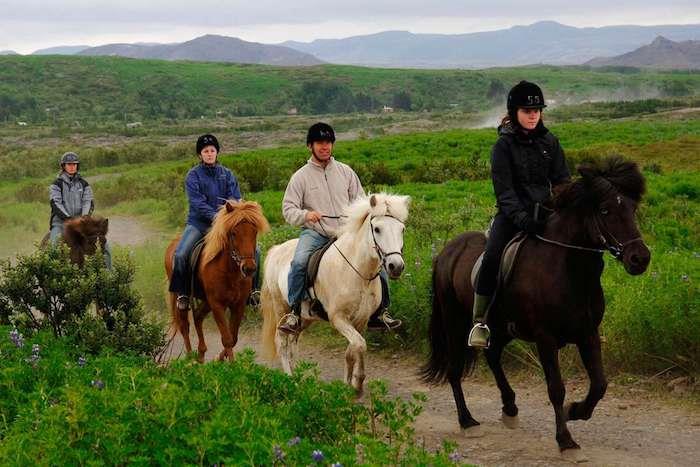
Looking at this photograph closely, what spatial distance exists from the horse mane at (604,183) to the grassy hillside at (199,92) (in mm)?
119432

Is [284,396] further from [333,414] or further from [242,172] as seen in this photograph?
[242,172]

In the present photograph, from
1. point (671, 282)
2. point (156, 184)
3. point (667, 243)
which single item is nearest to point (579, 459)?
point (671, 282)

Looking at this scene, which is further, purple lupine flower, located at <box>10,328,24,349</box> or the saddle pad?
purple lupine flower, located at <box>10,328,24,349</box>

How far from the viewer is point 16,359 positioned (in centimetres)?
662

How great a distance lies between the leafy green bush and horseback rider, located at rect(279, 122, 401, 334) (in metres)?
2.68

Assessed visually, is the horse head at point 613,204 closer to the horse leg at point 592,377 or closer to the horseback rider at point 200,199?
the horse leg at point 592,377

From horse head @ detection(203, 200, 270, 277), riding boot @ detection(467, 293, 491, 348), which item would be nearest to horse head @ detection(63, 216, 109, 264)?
horse head @ detection(203, 200, 270, 277)

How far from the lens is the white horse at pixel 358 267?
7.63 meters

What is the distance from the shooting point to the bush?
27.4 ft

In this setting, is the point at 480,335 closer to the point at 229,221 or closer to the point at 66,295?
A: the point at 229,221

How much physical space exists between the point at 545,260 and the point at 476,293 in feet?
2.43

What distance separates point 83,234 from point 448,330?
19.0 feet

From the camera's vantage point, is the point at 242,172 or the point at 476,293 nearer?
the point at 476,293

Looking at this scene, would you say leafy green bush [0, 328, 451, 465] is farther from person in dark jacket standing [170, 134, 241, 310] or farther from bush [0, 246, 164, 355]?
person in dark jacket standing [170, 134, 241, 310]
